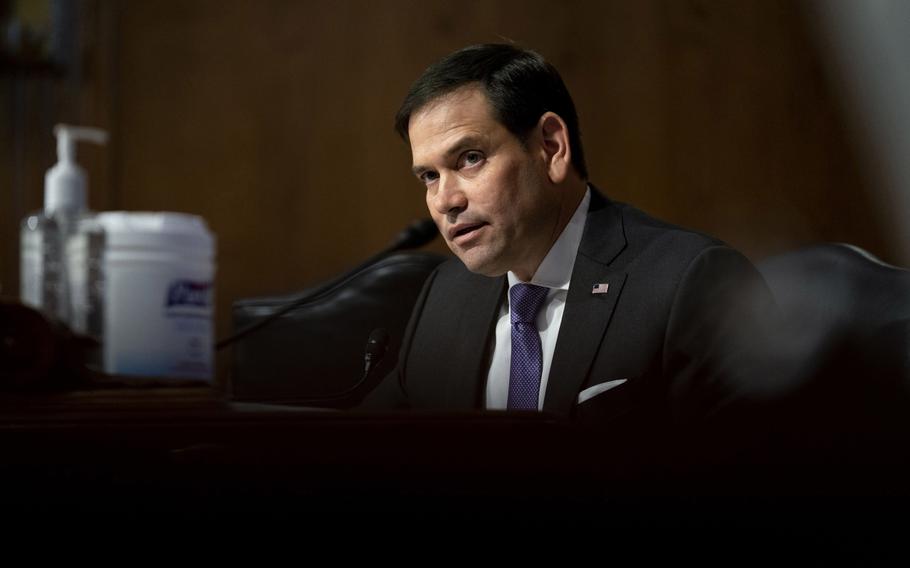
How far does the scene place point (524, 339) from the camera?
57cm

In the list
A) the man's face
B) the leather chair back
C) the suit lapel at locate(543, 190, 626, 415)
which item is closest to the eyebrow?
the man's face

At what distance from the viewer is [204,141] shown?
1714mm

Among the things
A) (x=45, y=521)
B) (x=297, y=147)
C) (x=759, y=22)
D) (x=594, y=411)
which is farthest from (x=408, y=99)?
(x=297, y=147)

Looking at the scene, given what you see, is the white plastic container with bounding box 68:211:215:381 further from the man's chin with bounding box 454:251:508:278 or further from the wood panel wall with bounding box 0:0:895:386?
the wood panel wall with bounding box 0:0:895:386

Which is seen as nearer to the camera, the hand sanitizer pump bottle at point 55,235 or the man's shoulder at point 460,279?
the man's shoulder at point 460,279

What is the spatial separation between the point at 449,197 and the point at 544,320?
0.10 metres

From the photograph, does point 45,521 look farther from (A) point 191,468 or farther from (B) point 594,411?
(B) point 594,411

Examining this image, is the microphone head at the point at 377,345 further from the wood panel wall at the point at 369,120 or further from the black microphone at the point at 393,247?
the wood panel wall at the point at 369,120

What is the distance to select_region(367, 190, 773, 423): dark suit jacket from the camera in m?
0.53

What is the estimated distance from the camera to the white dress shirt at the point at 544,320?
56cm

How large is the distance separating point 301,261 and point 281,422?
1.46m

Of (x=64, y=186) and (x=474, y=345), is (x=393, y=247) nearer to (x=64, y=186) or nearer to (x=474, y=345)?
(x=474, y=345)

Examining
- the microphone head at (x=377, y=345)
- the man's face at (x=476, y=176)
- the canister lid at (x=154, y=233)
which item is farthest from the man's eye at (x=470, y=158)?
the canister lid at (x=154, y=233)

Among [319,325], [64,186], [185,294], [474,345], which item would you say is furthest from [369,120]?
[474,345]
